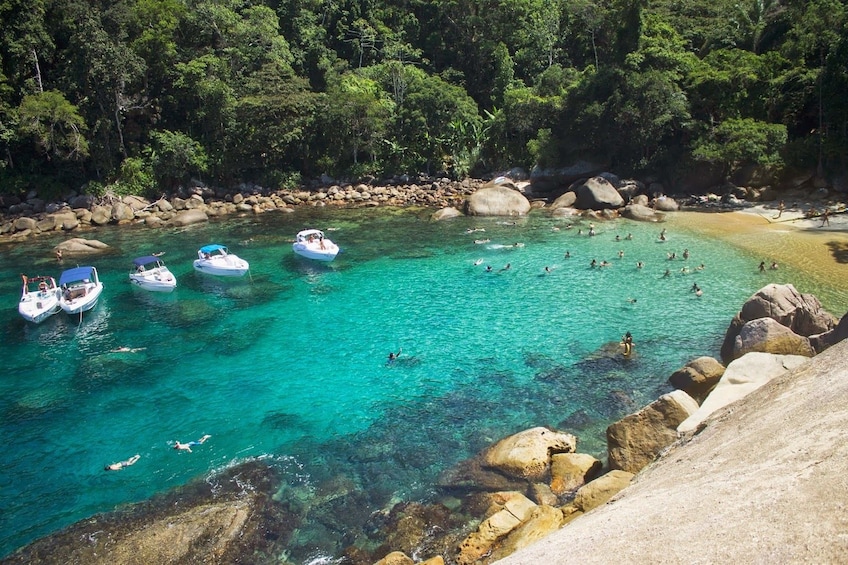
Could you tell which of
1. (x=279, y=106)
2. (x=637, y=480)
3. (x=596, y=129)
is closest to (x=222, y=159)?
(x=279, y=106)

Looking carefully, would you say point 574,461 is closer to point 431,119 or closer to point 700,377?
point 700,377

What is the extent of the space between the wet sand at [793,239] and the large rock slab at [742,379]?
Result: 10881 millimetres

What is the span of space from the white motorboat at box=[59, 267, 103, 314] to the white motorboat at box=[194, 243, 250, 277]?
5841 millimetres

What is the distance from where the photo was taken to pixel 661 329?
1014 inches

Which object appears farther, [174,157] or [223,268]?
[174,157]

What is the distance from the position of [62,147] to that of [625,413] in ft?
178

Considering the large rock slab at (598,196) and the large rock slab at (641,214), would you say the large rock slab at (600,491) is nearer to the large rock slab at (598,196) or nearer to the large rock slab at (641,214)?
the large rock slab at (641,214)

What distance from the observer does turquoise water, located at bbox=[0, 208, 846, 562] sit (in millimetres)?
17797

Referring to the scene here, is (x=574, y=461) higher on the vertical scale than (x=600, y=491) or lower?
lower

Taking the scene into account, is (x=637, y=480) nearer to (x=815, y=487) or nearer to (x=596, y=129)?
(x=815, y=487)

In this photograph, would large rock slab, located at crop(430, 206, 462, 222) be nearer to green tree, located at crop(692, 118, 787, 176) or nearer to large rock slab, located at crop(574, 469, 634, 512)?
green tree, located at crop(692, 118, 787, 176)

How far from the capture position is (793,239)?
35812mm

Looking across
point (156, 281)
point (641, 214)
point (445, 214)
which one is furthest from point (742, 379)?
point (445, 214)

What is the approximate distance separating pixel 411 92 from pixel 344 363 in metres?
41.4
